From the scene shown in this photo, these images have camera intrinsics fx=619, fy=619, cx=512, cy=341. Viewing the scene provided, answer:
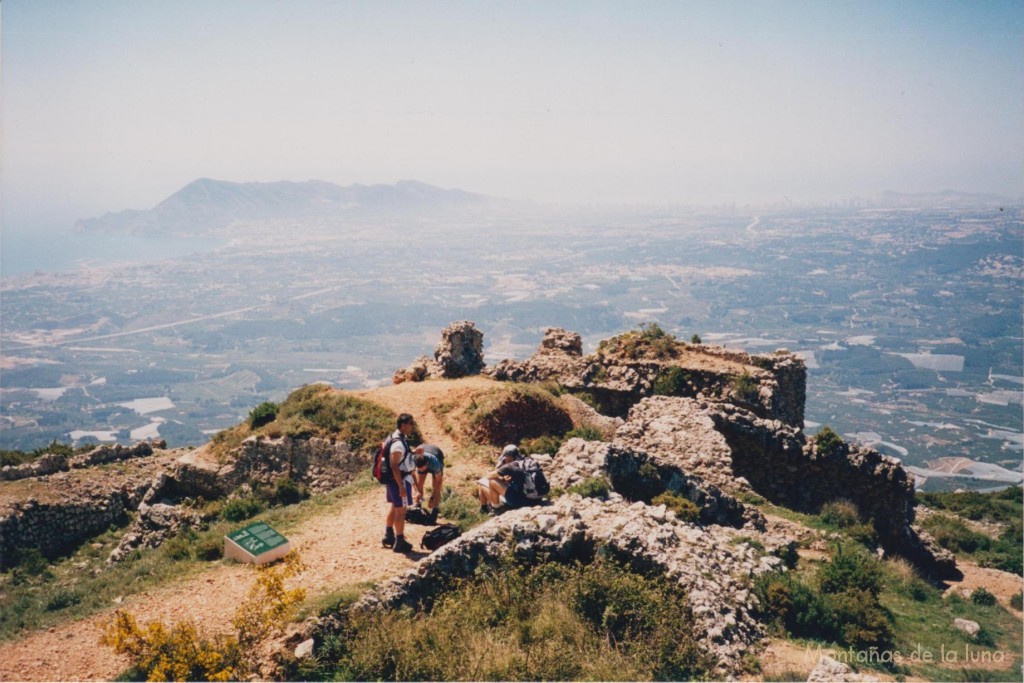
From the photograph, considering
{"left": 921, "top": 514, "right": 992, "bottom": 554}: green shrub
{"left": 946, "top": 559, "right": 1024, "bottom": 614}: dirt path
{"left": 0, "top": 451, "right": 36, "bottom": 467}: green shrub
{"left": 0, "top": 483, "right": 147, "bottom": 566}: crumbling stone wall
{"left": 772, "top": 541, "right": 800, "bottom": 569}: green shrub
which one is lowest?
{"left": 921, "top": 514, "right": 992, "bottom": 554}: green shrub

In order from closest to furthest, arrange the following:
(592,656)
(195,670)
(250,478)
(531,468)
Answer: (195,670) → (592,656) → (531,468) → (250,478)

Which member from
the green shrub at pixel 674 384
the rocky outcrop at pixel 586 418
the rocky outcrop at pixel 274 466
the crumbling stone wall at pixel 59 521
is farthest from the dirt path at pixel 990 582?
the crumbling stone wall at pixel 59 521

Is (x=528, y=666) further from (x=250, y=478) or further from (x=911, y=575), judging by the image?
(x=250, y=478)

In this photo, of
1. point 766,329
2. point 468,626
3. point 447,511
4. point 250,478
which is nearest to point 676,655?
point 468,626

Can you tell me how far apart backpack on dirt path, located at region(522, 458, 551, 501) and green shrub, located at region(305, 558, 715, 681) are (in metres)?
1.95

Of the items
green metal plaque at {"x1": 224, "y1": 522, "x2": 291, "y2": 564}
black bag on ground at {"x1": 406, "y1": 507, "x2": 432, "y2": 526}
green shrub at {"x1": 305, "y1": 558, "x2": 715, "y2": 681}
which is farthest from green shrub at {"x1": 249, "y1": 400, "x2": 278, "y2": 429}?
green shrub at {"x1": 305, "y1": 558, "x2": 715, "y2": 681}

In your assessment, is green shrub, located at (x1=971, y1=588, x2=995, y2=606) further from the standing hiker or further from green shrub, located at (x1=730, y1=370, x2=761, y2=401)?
the standing hiker

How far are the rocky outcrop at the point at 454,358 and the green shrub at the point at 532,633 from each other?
20506 millimetres

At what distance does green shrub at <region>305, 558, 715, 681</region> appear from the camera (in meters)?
8.34

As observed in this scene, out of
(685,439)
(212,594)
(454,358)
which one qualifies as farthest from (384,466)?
(454,358)

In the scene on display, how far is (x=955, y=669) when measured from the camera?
37.2ft

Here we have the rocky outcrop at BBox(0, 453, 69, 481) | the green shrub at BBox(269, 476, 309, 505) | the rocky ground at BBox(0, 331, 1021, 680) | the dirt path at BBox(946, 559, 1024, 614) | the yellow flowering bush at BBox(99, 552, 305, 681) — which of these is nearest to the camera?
the yellow flowering bush at BBox(99, 552, 305, 681)

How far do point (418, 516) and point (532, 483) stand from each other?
8.22ft

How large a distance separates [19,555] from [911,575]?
25267 mm
